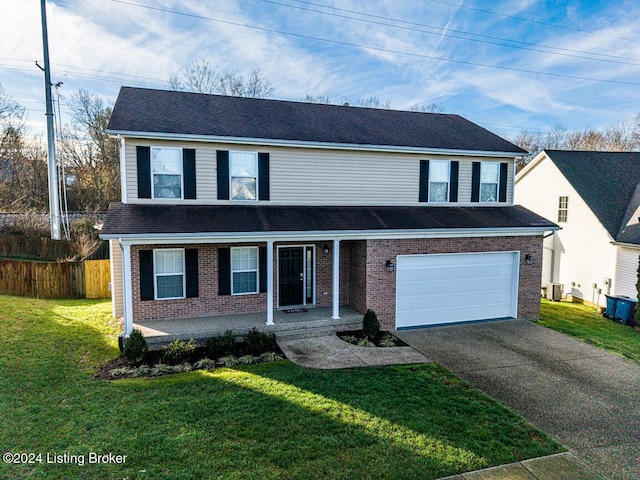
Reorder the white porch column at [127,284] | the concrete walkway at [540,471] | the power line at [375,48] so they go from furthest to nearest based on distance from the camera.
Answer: the power line at [375,48] → the white porch column at [127,284] → the concrete walkway at [540,471]

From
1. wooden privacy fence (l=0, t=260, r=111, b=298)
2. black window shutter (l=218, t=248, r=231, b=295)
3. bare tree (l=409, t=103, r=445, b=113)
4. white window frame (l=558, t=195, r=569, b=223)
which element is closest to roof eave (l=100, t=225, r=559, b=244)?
black window shutter (l=218, t=248, r=231, b=295)

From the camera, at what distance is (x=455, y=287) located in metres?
12.8

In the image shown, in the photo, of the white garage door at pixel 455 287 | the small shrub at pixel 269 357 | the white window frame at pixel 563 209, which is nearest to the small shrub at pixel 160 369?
the small shrub at pixel 269 357

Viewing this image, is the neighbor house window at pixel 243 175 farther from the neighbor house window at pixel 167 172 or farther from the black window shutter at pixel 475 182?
the black window shutter at pixel 475 182

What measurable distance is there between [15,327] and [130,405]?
21.6 ft

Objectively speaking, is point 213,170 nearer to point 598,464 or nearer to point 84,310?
point 84,310

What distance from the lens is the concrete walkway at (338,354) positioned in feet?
29.8

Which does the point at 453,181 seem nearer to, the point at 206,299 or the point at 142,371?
the point at 206,299

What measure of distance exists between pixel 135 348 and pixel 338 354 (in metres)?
4.59

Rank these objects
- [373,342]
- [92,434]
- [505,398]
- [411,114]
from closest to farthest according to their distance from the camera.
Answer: [92,434], [505,398], [373,342], [411,114]

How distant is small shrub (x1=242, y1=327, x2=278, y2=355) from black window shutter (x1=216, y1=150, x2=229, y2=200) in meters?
4.25

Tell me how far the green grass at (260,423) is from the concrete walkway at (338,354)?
0.43 meters

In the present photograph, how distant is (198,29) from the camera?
778 inches


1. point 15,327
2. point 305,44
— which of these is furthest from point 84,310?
point 305,44
